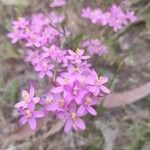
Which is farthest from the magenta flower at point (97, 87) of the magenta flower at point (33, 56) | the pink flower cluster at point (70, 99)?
the magenta flower at point (33, 56)

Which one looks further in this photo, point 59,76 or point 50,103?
point 59,76

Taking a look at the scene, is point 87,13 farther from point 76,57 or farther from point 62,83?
point 62,83

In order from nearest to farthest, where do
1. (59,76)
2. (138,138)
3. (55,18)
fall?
(59,76), (138,138), (55,18)

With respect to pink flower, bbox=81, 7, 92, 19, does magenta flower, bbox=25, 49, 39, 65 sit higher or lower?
lower

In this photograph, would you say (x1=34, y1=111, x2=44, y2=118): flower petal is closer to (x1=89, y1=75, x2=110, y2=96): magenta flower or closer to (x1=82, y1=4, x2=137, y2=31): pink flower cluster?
Result: (x1=89, y1=75, x2=110, y2=96): magenta flower

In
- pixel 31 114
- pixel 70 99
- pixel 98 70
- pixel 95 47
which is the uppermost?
pixel 70 99

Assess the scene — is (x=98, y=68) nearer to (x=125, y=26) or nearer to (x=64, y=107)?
(x=125, y=26)

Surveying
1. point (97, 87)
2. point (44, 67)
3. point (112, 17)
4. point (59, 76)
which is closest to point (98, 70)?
point (112, 17)

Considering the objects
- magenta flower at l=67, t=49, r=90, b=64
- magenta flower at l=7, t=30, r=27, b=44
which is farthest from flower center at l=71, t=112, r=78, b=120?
magenta flower at l=7, t=30, r=27, b=44

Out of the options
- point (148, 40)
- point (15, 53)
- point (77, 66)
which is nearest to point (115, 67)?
point (148, 40)
